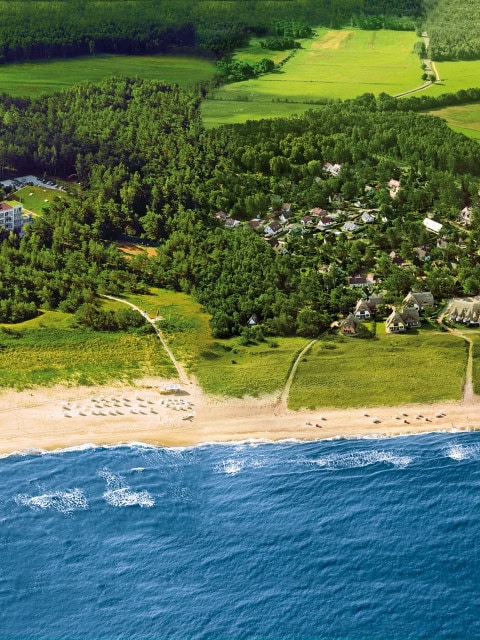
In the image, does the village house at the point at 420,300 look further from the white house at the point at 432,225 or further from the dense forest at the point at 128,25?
the dense forest at the point at 128,25

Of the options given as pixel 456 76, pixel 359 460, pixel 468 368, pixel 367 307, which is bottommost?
pixel 359 460

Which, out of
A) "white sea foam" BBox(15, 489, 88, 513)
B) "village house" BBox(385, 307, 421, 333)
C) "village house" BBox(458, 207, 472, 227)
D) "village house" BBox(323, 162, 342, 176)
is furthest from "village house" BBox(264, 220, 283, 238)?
"white sea foam" BBox(15, 489, 88, 513)

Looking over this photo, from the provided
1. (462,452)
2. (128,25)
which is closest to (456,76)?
(128,25)

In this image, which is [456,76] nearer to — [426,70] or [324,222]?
[426,70]

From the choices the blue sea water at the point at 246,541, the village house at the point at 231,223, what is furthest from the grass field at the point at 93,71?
the blue sea water at the point at 246,541

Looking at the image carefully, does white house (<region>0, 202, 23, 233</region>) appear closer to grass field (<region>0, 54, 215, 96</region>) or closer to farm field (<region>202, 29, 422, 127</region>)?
farm field (<region>202, 29, 422, 127</region>)

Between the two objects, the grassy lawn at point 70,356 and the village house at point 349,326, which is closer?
the grassy lawn at point 70,356

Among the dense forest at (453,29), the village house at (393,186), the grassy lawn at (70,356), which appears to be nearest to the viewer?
the grassy lawn at (70,356)
